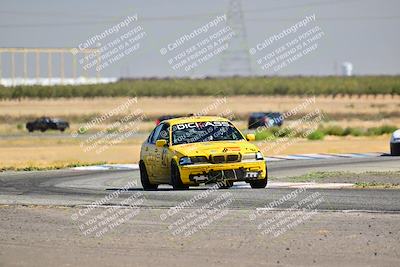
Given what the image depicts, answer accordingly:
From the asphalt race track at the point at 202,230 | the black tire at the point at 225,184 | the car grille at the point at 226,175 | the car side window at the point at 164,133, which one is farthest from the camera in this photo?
the car side window at the point at 164,133

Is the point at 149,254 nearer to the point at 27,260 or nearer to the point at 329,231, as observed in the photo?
the point at 27,260

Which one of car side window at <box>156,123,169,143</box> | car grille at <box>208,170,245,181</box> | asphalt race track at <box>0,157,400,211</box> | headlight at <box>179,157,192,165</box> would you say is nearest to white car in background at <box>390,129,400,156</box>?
asphalt race track at <box>0,157,400,211</box>

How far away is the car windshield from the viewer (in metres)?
19.0

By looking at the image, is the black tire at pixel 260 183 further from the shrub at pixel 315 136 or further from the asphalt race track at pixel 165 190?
the shrub at pixel 315 136

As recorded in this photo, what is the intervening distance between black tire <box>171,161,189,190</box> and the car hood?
0.30 meters

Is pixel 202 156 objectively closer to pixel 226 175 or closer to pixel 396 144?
pixel 226 175

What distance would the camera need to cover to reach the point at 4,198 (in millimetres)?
18344

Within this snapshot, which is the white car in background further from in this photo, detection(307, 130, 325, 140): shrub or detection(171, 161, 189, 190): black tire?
detection(307, 130, 325, 140): shrub

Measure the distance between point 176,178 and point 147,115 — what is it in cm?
7255

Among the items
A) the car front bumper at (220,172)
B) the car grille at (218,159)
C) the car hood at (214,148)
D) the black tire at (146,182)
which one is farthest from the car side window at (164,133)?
the car grille at (218,159)

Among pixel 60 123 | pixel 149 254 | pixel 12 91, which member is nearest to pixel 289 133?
pixel 60 123

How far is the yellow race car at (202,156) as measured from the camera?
18.1 meters

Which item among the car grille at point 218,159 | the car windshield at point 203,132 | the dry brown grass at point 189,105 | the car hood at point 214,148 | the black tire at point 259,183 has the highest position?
the car windshield at point 203,132

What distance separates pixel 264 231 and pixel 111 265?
2770mm
